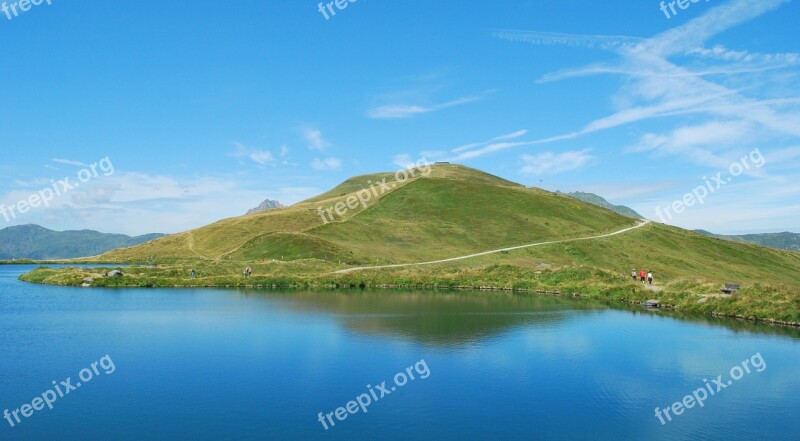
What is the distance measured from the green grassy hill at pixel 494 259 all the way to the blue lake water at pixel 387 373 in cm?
2201

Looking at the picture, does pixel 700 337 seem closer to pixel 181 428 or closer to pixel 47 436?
pixel 181 428

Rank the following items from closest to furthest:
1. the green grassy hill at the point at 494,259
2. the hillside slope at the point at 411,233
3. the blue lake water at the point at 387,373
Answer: the blue lake water at the point at 387,373
the green grassy hill at the point at 494,259
the hillside slope at the point at 411,233

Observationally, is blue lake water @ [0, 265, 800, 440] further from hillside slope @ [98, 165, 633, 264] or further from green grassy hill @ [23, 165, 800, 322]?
hillside slope @ [98, 165, 633, 264]

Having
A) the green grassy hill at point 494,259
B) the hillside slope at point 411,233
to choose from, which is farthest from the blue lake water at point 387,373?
the hillside slope at point 411,233

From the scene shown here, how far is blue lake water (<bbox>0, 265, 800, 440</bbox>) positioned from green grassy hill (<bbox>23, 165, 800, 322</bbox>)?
2201cm

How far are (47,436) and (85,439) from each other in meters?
1.92

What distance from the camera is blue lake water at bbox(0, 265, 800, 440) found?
85.3ft

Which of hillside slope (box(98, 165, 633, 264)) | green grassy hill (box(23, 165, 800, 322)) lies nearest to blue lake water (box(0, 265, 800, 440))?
green grassy hill (box(23, 165, 800, 322))

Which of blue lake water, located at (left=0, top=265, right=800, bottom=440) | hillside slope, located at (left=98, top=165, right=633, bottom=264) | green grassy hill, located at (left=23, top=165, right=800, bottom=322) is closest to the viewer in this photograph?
blue lake water, located at (left=0, top=265, right=800, bottom=440)

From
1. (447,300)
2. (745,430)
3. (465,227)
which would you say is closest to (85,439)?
(745,430)

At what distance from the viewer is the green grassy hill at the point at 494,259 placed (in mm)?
81438

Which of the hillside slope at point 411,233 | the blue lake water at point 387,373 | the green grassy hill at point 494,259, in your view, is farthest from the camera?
the hillside slope at point 411,233

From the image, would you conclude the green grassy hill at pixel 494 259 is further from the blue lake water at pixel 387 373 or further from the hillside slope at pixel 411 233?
the blue lake water at pixel 387 373

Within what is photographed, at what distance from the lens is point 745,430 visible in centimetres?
2652
